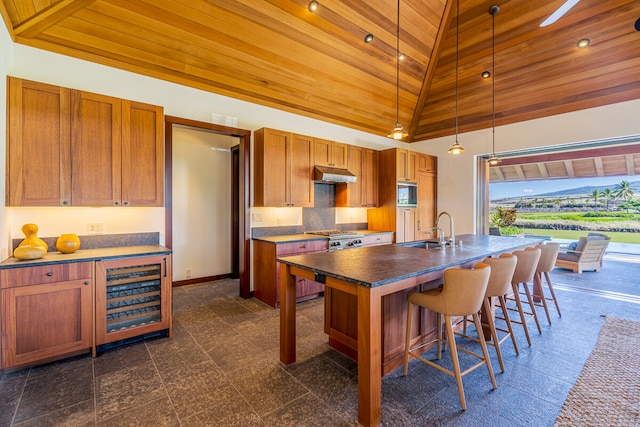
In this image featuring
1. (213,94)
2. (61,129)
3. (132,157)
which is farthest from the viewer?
(213,94)

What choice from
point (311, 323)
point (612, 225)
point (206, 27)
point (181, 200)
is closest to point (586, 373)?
point (311, 323)

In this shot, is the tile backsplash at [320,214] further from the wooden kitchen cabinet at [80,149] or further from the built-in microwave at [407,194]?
the wooden kitchen cabinet at [80,149]

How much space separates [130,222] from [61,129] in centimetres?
112

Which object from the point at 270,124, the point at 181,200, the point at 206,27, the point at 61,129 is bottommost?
the point at 181,200

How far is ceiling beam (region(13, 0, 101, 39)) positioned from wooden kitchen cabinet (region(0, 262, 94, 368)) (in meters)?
2.26

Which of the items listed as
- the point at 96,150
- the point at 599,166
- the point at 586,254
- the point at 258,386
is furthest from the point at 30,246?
the point at 586,254

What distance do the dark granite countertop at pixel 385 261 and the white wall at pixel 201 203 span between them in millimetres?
3213

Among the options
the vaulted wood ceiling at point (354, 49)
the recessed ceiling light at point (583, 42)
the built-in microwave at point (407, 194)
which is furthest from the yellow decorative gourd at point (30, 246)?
the recessed ceiling light at point (583, 42)

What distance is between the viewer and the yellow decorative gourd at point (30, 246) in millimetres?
2379

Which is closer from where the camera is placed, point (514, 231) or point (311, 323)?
point (311, 323)

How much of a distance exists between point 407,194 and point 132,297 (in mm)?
4653

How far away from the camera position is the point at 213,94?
13.0ft

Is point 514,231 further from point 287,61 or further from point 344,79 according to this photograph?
point 287,61

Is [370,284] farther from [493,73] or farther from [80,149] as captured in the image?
[493,73]
